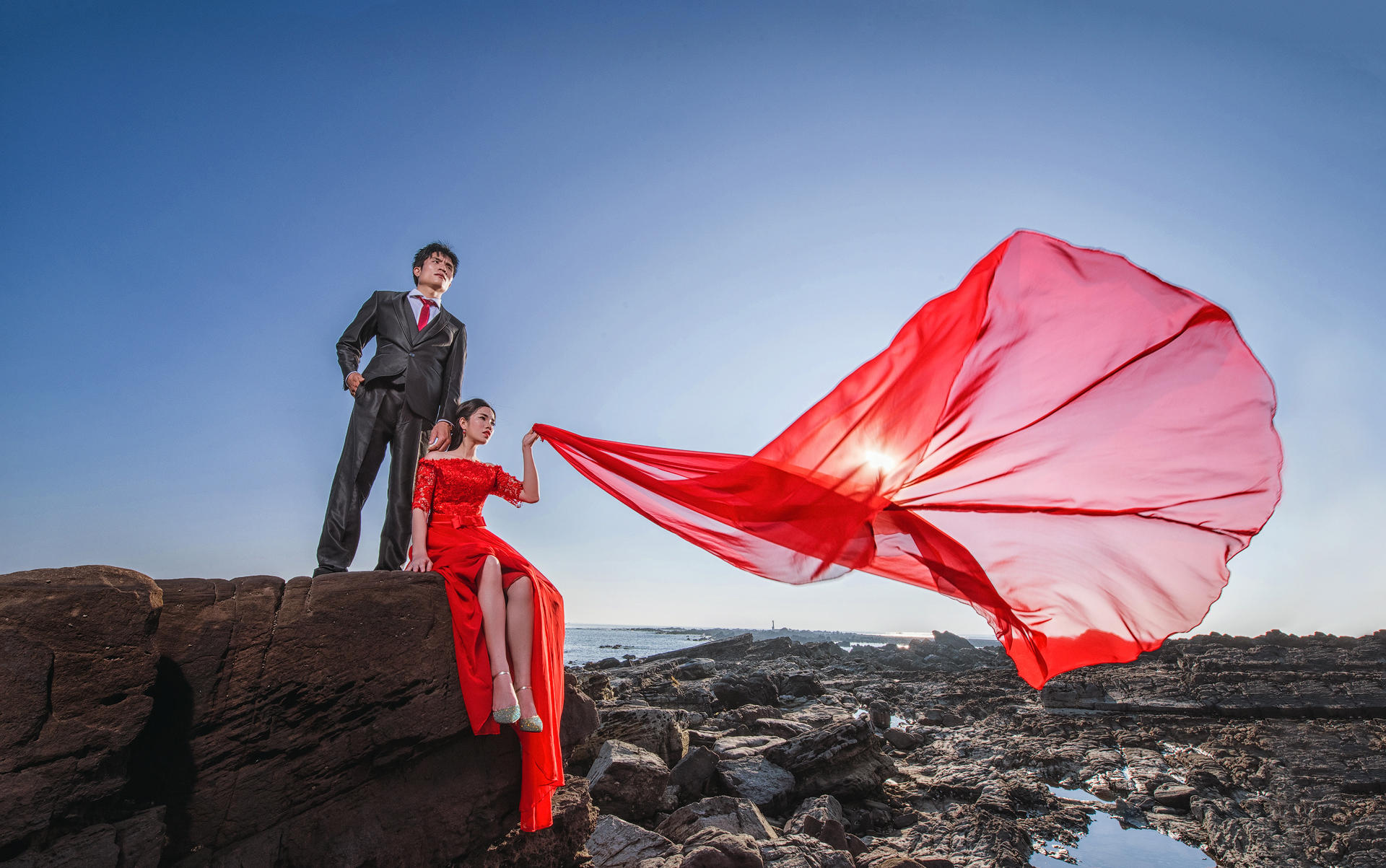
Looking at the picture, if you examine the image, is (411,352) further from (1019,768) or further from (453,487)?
(1019,768)

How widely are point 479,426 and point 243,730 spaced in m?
1.96

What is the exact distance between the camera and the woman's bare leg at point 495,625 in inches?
123

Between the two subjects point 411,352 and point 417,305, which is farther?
point 417,305

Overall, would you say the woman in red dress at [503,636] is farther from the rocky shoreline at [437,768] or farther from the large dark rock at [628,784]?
the large dark rock at [628,784]

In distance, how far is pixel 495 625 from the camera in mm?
3232

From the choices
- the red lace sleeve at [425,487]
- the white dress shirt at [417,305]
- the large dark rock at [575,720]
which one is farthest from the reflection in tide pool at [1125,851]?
the white dress shirt at [417,305]

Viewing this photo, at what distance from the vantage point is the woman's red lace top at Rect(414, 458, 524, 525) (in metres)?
3.67

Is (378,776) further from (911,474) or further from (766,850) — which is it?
(911,474)

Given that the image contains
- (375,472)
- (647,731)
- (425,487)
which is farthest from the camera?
(647,731)

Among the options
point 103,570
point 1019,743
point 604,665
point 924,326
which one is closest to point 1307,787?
point 1019,743

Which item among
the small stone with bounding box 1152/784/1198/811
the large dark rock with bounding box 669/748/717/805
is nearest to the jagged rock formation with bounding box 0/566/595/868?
the large dark rock with bounding box 669/748/717/805

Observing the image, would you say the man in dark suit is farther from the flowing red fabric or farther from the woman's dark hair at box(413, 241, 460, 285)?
the flowing red fabric

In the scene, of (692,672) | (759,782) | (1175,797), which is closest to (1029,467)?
(759,782)

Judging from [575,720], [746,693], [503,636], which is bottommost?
[746,693]
